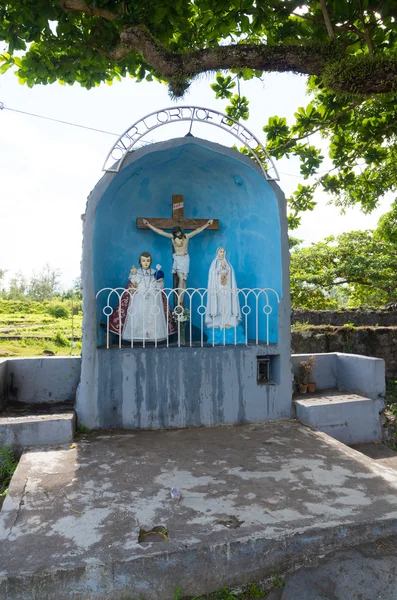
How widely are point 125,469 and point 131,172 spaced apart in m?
4.32

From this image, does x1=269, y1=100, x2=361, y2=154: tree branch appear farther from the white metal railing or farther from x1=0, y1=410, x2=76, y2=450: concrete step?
x1=0, y1=410, x2=76, y2=450: concrete step

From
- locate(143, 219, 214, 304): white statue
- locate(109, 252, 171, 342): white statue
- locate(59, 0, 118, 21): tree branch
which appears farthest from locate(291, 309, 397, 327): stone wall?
locate(59, 0, 118, 21): tree branch

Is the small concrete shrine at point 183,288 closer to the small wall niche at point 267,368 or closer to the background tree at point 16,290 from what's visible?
the small wall niche at point 267,368

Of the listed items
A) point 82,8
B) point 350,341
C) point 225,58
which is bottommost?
point 350,341

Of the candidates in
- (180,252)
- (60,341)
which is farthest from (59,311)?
(180,252)

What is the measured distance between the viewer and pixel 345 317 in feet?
44.5

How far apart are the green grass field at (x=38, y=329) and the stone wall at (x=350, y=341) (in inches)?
295

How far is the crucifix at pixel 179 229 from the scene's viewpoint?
23.3 feet

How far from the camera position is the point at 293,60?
193 inches

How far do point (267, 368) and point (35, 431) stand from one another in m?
3.22

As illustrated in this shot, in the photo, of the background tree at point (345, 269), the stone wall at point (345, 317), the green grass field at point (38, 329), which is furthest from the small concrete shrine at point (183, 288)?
the background tree at point (345, 269)

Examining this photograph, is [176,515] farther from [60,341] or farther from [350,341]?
[60,341]

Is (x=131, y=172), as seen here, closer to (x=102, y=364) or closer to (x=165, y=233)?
(x=165, y=233)

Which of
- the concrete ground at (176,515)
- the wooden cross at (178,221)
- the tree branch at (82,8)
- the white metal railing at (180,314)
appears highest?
the tree branch at (82,8)
